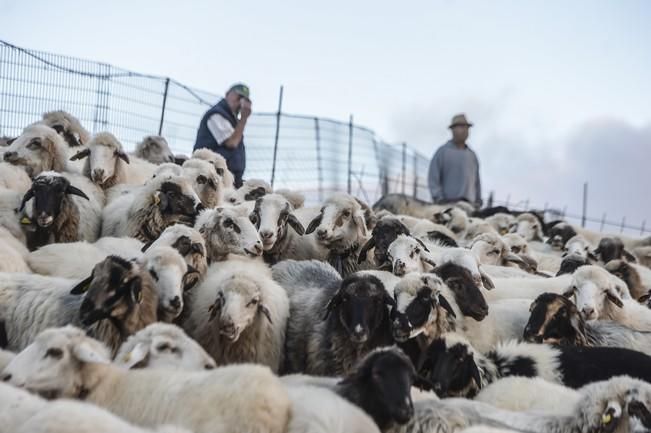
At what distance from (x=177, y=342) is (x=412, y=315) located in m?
1.46

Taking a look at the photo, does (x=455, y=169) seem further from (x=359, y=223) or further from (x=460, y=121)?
(x=359, y=223)

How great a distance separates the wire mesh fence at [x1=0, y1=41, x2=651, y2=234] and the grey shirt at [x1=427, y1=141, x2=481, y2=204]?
6.66ft

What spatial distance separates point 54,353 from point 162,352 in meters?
0.55

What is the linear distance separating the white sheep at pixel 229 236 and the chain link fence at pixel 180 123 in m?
4.63

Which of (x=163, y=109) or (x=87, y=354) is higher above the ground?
(x=163, y=109)

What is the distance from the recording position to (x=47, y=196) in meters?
6.41

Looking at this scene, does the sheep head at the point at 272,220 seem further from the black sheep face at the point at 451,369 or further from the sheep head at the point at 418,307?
the black sheep face at the point at 451,369

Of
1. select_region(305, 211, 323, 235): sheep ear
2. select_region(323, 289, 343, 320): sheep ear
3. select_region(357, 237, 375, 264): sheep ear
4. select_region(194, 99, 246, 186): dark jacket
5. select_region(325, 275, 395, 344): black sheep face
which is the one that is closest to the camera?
select_region(325, 275, 395, 344): black sheep face

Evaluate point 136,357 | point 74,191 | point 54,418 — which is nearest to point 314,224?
point 74,191

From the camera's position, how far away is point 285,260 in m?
6.51

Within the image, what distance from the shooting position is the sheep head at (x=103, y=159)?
25.3 ft

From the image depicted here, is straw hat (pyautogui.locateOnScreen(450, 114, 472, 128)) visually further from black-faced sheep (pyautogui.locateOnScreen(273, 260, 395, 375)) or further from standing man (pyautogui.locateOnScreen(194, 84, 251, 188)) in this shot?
black-faced sheep (pyautogui.locateOnScreen(273, 260, 395, 375))

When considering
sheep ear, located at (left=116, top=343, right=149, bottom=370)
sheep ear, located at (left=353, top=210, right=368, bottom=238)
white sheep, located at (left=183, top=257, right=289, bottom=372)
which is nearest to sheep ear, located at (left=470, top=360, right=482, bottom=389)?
white sheep, located at (left=183, top=257, right=289, bottom=372)

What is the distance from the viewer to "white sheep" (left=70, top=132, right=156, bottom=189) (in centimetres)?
773
